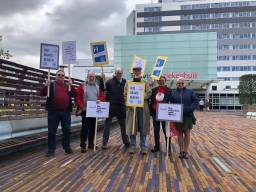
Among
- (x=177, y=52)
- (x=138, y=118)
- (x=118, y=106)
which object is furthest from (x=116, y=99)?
(x=177, y=52)

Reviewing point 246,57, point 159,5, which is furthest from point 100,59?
point 159,5

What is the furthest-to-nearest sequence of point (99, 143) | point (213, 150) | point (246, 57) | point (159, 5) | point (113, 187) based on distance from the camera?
Result: 1. point (159, 5)
2. point (246, 57)
3. point (99, 143)
4. point (213, 150)
5. point (113, 187)

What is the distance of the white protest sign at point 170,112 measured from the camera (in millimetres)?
8211

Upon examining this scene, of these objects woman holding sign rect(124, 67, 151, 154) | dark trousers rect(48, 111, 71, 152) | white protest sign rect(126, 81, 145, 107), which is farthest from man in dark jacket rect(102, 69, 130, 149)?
dark trousers rect(48, 111, 71, 152)

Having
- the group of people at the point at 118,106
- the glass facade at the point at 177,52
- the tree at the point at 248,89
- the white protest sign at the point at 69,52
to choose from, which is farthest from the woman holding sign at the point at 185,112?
the glass facade at the point at 177,52

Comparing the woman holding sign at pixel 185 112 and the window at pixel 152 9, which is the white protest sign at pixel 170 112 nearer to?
the woman holding sign at pixel 185 112

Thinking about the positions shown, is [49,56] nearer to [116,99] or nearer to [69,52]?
[69,52]

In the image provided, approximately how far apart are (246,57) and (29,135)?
91512 millimetres

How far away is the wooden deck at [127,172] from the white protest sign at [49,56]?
2.16 meters

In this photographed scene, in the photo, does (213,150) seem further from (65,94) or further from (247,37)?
(247,37)

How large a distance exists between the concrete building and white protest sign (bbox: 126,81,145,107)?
82.9 m

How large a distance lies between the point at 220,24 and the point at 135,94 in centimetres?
9623

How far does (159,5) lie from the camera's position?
340 feet

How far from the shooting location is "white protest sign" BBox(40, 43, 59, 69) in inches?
371
